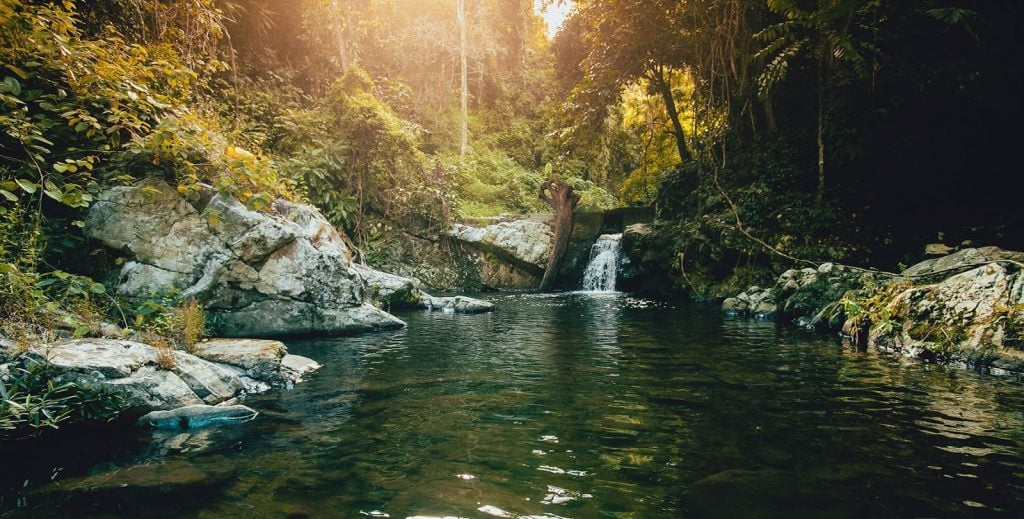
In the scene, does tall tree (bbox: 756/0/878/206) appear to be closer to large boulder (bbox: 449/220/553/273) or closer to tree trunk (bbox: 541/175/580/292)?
tree trunk (bbox: 541/175/580/292)

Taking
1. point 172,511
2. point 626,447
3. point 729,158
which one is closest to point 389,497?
point 172,511

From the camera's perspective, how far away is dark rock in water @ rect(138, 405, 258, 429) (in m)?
3.84

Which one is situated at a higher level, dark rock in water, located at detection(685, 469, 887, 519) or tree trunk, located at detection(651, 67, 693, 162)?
tree trunk, located at detection(651, 67, 693, 162)

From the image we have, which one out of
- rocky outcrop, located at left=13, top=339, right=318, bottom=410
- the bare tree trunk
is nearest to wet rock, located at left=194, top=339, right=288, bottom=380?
rocky outcrop, located at left=13, top=339, right=318, bottom=410

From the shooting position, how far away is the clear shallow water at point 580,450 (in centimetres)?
260

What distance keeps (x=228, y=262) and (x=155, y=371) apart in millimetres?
3514

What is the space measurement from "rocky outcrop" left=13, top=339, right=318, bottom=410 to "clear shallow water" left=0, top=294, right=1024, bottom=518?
39 cm

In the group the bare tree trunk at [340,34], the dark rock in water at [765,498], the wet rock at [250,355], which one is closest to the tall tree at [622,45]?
the bare tree trunk at [340,34]

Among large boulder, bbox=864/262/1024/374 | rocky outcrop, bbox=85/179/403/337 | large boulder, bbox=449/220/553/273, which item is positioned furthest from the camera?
large boulder, bbox=449/220/553/273

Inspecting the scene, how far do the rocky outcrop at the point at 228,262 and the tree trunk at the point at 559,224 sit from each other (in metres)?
10.5

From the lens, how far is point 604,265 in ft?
59.9

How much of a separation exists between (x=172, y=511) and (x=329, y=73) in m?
20.2

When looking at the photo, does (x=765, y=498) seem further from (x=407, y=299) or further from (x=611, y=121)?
(x=611, y=121)

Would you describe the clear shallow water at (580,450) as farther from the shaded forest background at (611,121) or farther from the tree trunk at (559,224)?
the tree trunk at (559,224)
